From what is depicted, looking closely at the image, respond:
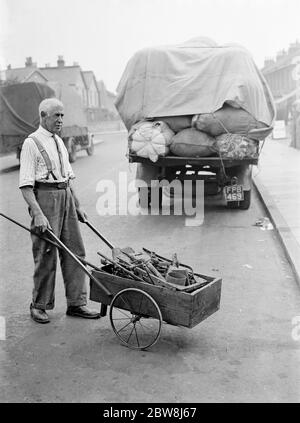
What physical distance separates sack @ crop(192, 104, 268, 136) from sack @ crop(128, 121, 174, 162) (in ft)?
2.11

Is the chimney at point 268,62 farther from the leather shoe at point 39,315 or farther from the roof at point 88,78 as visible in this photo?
the leather shoe at point 39,315

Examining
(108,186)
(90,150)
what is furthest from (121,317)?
(90,150)

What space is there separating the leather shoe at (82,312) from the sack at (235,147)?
4.38 meters

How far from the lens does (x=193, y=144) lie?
27.9 feet

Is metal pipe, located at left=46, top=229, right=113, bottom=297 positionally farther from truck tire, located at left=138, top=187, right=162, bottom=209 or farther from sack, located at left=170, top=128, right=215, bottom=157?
truck tire, located at left=138, top=187, right=162, bottom=209

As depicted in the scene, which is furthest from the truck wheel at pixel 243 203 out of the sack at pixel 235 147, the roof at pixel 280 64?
the roof at pixel 280 64

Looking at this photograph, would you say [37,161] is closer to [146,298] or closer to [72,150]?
[146,298]

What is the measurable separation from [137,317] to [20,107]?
16.1 metres

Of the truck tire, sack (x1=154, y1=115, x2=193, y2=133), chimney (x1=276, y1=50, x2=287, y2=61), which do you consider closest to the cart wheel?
sack (x1=154, y1=115, x2=193, y2=133)

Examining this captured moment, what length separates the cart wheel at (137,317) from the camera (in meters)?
4.08

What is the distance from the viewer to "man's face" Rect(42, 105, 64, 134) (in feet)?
14.7

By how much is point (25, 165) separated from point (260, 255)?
3.64m

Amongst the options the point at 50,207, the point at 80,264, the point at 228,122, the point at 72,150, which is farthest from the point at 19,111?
the point at 80,264

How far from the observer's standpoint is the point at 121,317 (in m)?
4.86
